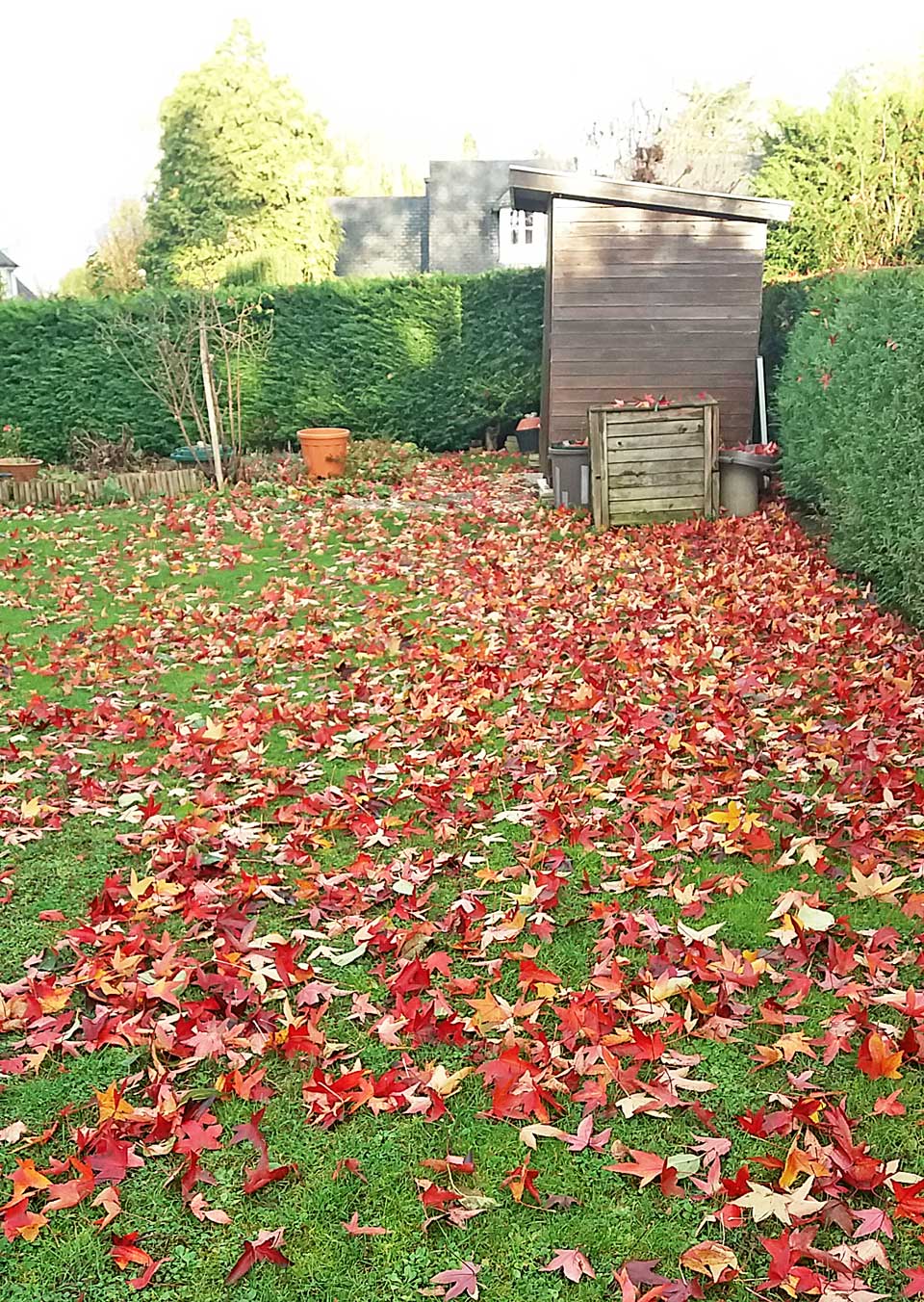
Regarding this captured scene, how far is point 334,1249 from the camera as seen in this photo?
82.6 inches

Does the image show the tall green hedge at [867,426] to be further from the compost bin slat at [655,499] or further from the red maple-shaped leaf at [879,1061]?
the red maple-shaped leaf at [879,1061]

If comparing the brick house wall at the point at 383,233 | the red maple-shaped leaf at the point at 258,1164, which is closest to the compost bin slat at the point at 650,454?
the red maple-shaped leaf at the point at 258,1164

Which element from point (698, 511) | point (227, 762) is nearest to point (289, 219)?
point (698, 511)

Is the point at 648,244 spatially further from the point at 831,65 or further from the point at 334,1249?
the point at 831,65

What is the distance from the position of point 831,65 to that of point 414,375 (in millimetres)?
12024

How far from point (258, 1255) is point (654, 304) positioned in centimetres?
979

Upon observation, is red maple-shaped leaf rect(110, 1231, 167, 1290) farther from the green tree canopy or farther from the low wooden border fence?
the green tree canopy

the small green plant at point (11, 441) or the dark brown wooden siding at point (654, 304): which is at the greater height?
the dark brown wooden siding at point (654, 304)

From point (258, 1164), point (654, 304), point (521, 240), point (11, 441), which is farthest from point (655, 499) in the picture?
point (521, 240)

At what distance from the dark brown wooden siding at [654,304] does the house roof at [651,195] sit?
10cm

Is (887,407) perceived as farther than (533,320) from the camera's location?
No

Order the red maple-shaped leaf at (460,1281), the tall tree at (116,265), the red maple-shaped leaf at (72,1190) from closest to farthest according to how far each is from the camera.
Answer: the red maple-shaped leaf at (460,1281), the red maple-shaped leaf at (72,1190), the tall tree at (116,265)

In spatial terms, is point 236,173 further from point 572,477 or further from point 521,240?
point 572,477

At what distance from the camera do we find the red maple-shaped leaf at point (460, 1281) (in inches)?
78.0
